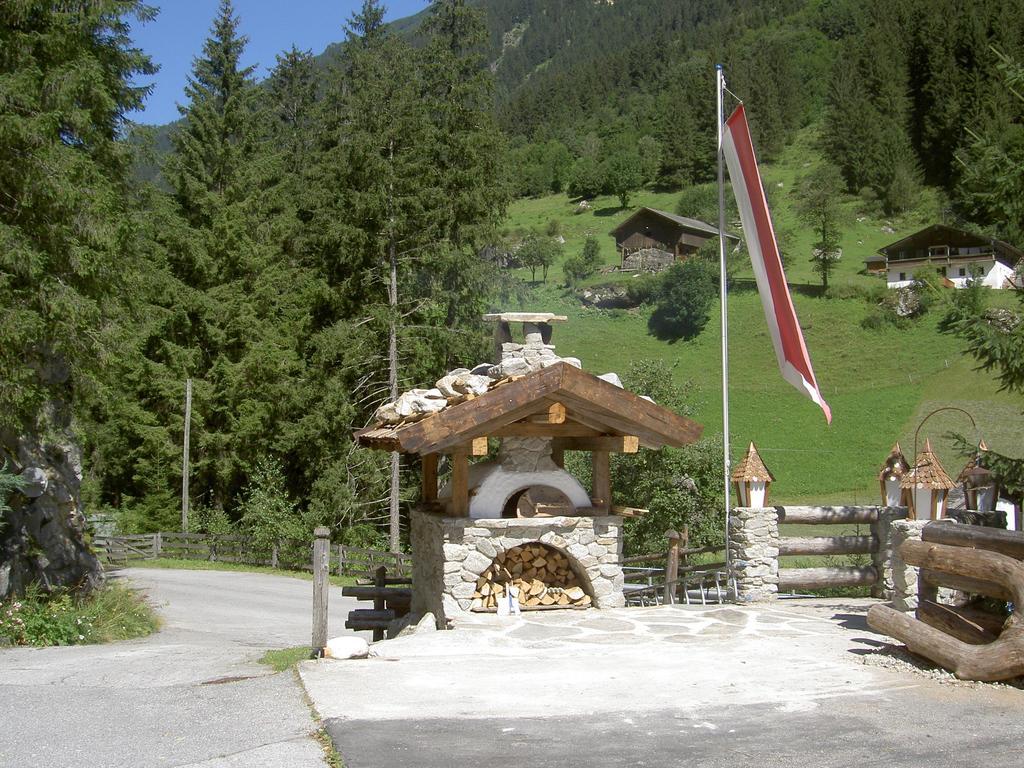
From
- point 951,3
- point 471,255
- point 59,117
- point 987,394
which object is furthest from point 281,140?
point 951,3

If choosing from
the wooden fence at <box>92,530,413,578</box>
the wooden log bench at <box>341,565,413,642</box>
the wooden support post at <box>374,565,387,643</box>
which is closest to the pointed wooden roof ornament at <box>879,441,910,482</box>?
the wooden log bench at <box>341,565,413,642</box>

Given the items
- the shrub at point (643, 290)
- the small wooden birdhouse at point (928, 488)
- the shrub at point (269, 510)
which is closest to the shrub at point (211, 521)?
the shrub at point (269, 510)

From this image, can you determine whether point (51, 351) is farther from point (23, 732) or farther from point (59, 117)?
point (23, 732)

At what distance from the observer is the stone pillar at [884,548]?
450 inches

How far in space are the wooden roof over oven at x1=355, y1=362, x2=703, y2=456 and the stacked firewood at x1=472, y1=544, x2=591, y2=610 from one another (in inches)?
50.7

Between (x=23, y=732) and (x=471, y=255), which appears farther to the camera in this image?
(x=471, y=255)

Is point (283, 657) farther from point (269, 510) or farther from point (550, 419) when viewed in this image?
point (269, 510)

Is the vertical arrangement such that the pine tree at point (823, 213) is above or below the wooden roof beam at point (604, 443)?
above

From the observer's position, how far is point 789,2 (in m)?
136

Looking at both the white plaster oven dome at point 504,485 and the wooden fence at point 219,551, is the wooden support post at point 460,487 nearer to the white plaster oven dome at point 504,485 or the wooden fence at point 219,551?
the white plaster oven dome at point 504,485

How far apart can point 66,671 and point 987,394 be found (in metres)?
38.6

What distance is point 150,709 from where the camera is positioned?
6961 mm

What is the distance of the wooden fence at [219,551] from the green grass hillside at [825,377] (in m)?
11.6

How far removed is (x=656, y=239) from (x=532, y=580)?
5508 cm
